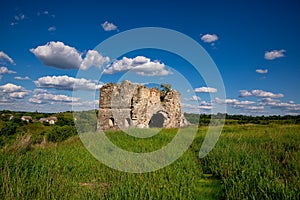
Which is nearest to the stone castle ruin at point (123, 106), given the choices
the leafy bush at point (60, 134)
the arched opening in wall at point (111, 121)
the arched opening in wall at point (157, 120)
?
the arched opening in wall at point (111, 121)

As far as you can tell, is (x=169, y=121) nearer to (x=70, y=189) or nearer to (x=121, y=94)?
(x=121, y=94)

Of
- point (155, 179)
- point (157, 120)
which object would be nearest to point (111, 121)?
point (157, 120)

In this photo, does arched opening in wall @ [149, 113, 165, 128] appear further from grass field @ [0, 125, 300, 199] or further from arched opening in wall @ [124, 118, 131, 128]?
grass field @ [0, 125, 300, 199]

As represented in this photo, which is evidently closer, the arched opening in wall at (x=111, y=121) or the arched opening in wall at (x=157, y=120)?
the arched opening in wall at (x=111, y=121)

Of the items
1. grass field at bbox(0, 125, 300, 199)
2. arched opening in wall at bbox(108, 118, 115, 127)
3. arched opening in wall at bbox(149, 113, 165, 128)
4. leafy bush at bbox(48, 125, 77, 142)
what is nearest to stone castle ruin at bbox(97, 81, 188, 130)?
arched opening in wall at bbox(108, 118, 115, 127)

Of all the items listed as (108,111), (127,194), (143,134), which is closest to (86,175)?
(127,194)

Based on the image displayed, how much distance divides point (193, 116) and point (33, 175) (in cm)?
2965

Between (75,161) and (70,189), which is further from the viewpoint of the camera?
(75,161)

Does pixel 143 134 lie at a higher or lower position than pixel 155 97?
lower

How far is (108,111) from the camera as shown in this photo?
64.9 ft

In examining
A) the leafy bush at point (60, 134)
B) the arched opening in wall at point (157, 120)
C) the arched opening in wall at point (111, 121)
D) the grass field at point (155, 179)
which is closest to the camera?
the grass field at point (155, 179)

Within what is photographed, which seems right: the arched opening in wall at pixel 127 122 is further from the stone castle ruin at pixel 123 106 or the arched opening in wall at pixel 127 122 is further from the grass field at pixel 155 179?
the grass field at pixel 155 179

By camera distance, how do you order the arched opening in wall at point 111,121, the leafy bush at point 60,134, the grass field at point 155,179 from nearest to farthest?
the grass field at point 155,179, the arched opening in wall at point 111,121, the leafy bush at point 60,134

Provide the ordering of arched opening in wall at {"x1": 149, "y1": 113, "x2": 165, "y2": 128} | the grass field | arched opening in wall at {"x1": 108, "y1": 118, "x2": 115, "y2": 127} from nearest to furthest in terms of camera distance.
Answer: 1. the grass field
2. arched opening in wall at {"x1": 108, "y1": 118, "x2": 115, "y2": 127}
3. arched opening in wall at {"x1": 149, "y1": 113, "x2": 165, "y2": 128}
